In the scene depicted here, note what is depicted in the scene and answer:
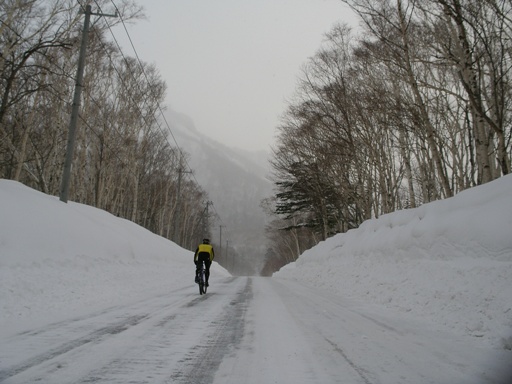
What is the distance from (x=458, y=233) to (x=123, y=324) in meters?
6.19

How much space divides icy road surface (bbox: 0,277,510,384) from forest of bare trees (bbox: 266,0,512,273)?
21.3 feet

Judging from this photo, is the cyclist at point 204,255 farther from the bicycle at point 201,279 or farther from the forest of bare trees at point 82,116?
the forest of bare trees at point 82,116

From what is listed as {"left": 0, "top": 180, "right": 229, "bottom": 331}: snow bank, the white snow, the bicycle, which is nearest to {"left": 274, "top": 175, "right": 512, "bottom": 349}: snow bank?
the white snow

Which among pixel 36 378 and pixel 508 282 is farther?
pixel 508 282

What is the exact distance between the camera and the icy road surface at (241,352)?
2.77 meters

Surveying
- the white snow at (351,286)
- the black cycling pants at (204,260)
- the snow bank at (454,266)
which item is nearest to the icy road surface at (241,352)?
the white snow at (351,286)

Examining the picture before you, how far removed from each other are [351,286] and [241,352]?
776cm

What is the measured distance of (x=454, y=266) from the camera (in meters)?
→ 5.74

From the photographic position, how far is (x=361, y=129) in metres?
17.2

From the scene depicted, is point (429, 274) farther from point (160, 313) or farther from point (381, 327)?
point (160, 313)

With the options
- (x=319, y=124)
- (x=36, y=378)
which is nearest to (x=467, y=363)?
(x=36, y=378)

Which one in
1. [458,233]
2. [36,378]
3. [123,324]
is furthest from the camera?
[458,233]

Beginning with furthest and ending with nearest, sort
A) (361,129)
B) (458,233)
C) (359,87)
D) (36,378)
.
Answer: (361,129)
(359,87)
(458,233)
(36,378)

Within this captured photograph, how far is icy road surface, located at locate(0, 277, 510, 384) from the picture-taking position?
109 inches
